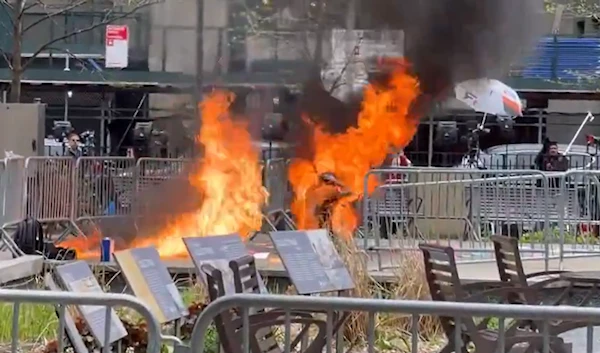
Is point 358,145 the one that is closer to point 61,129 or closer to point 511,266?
point 511,266

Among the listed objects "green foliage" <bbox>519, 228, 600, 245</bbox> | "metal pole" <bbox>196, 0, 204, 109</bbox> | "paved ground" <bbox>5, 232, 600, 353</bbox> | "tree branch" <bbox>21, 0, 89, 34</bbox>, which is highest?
"tree branch" <bbox>21, 0, 89, 34</bbox>

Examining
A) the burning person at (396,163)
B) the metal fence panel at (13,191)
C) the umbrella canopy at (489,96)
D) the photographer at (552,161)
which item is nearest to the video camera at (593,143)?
the photographer at (552,161)

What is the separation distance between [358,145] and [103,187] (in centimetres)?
343

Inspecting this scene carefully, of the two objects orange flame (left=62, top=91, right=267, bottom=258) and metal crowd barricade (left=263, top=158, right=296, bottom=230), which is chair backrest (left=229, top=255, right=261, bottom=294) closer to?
orange flame (left=62, top=91, right=267, bottom=258)

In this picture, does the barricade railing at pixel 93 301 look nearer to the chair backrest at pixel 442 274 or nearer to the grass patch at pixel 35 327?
the chair backrest at pixel 442 274

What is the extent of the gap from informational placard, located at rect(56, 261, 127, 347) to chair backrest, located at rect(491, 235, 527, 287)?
273cm

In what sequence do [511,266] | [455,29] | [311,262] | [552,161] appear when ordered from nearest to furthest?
[311,262] < [511,266] < [455,29] < [552,161]

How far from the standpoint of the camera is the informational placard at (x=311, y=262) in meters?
7.14

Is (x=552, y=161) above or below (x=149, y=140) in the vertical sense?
below

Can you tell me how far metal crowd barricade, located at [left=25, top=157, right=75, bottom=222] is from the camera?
12664 mm

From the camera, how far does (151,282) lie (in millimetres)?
6555

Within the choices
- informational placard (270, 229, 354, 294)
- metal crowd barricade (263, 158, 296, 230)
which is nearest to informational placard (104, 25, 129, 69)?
metal crowd barricade (263, 158, 296, 230)

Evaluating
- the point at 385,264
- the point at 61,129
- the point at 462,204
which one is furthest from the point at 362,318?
the point at 61,129

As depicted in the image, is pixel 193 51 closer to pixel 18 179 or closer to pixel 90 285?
pixel 18 179
